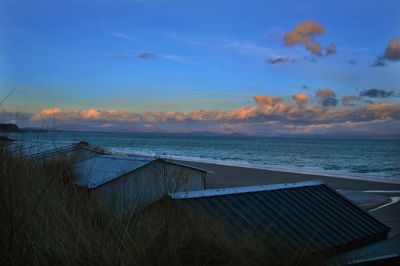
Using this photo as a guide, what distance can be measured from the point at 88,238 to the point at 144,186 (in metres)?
5.58

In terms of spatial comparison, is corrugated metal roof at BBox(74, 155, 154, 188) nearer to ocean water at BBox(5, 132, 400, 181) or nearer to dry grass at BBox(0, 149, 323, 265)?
ocean water at BBox(5, 132, 400, 181)

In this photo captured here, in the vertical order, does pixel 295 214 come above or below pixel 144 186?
below

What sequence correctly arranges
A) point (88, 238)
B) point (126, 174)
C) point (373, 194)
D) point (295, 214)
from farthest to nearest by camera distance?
point (373, 194) → point (126, 174) → point (295, 214) → point (88, 238)

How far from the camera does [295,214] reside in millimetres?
8117

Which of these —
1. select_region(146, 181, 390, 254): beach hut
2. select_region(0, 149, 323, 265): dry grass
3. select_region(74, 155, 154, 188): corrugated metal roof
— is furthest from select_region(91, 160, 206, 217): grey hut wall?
select_region(146, 181, 390, 254): beach hut

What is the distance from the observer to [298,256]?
4.57 m

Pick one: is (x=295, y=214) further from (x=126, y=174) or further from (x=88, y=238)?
(x=88, y=238)

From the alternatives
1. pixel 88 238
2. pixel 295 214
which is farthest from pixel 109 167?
pixel 88 238

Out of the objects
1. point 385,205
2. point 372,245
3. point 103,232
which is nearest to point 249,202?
point 372,245

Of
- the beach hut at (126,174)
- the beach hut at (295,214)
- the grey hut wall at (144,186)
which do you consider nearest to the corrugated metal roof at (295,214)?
the beach hut at (295,214)

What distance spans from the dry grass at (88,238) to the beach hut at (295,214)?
190cm

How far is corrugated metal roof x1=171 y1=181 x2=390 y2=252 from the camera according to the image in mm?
7105

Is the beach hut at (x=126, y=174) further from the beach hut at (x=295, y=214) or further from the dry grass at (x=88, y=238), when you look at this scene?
the dry grass at (x=88, y=238)

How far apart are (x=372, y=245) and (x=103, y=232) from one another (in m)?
6.25
